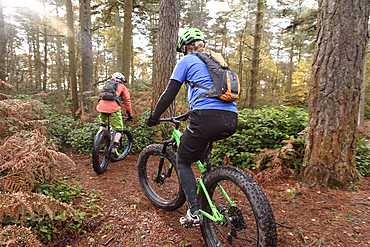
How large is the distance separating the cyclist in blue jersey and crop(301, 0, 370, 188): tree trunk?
216cm

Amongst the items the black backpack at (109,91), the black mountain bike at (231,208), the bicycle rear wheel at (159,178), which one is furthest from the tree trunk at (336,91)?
the black backpack at (109,91)

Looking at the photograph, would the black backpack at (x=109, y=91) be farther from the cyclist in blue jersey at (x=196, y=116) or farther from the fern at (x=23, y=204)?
the fern at (x=23, y=204)

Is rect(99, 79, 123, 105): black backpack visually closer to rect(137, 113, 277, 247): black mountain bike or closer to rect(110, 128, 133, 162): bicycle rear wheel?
rect(110, 128, 133, 162): bicycle rear wheel

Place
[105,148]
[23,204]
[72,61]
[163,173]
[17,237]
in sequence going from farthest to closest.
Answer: [72,61], [105,148], [163,173], [23,204], [17,237]

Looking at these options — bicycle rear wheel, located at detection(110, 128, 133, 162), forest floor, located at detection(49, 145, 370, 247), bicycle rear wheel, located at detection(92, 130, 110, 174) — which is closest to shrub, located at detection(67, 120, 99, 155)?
bicycle rear wheel, located at detection(110, 128, 133, 162)

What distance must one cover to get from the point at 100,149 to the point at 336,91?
4810 mm

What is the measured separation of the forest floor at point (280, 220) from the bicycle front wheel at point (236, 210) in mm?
349

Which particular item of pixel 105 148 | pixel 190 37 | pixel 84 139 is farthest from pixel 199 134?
pixel 84 139

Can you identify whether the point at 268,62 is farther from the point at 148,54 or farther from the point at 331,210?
the point at 331,210

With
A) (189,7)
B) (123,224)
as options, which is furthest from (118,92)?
(189,7)

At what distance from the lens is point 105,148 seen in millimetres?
4672

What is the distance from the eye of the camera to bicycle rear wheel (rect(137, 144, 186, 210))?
2914 mm

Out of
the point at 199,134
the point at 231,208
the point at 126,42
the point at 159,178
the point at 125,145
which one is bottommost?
the point at 125,145

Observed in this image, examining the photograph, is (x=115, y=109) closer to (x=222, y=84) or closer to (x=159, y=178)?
(x=159, y=178)
